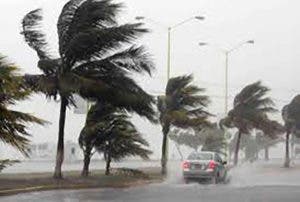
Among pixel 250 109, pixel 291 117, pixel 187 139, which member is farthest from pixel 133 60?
pixel 187 139

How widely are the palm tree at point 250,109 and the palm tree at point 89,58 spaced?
2760 centimetres

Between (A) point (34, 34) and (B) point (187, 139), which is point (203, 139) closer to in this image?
(B) point (187, 139)

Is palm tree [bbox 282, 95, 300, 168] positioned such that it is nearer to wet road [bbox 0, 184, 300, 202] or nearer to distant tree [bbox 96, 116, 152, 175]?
distant tree [bbox 96, 116, 152, 175]

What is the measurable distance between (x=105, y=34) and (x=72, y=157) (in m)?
43.9

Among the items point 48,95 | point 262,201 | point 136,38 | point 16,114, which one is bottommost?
point 262,201

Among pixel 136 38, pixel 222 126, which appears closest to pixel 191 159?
pixel 136 38

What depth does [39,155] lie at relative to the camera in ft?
288

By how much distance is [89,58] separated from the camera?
30.9 metres

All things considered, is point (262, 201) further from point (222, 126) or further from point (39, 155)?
point (39, 155)

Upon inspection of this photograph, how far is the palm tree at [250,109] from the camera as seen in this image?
2290 inches

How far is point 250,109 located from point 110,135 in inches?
1067

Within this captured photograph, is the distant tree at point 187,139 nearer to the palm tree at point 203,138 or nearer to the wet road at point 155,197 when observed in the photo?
the palm tree at point 203,138

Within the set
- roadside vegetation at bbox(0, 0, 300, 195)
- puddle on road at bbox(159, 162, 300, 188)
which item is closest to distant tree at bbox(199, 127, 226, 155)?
puddle on road at bbox(159, 162, 300, 188)

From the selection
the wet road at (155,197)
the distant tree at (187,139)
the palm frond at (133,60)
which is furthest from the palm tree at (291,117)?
the wet road at (155,197)
